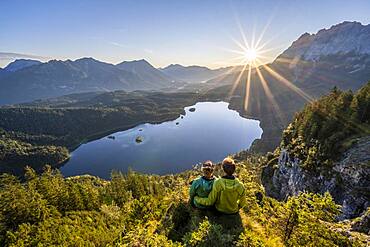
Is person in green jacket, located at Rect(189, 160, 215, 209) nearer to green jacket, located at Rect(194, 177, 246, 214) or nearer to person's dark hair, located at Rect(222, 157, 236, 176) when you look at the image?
green jacket, located at Rect(194, 177, 246, 214)

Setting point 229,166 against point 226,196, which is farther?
point 226,196

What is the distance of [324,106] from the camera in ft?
160

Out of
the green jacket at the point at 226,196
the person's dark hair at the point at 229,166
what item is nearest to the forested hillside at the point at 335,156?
the green jacket at the point at 226,196

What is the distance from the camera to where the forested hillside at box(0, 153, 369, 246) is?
24.1 ft

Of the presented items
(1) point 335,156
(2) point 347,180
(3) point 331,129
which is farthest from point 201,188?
(3) point 331,129

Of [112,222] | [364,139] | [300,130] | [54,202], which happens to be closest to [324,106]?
[300,130]

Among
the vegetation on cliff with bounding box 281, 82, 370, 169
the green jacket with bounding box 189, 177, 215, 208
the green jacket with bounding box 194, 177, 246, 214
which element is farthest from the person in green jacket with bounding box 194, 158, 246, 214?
the vegetation on cliff with bounding box 281, 82, 370, 169

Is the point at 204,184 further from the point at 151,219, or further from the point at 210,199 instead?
the point at 151,219

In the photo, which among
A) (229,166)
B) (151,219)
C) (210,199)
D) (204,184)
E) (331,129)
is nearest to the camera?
(229,166)

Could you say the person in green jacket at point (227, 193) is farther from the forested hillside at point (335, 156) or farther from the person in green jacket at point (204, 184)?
the forested hillside at point (335, 156)

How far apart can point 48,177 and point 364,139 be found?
55506mm

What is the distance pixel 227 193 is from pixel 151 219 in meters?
12.7

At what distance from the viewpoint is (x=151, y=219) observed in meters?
20.1

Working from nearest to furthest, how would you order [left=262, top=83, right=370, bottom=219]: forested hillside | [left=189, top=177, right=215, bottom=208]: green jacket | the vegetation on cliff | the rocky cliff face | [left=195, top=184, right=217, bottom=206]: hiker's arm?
1. [left=195, top=184, right=217, bottom=206]: hiker's arm
2. [left=189, top=177, right=215, bottom=208]: green jacket
3. the rocky cliff face
4. [left=262, top=83, right=370, bottom=219]: forested hillside
5. the vegetation on cliff
